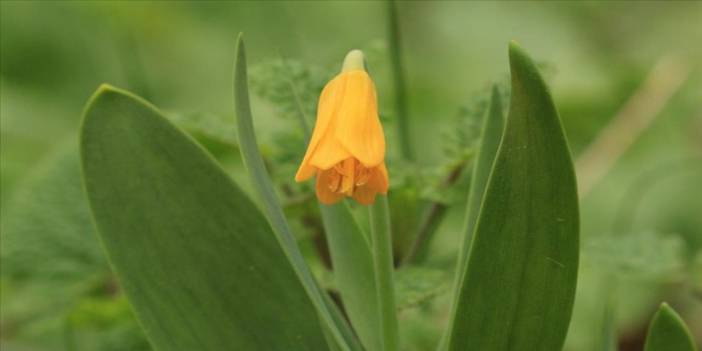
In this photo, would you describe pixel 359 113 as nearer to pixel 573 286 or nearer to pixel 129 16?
pixel 573 286

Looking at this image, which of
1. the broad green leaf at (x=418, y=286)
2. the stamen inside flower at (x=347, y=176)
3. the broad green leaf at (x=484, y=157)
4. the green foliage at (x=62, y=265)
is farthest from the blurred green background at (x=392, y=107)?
the stamen inside flower at (x=347, y=176)

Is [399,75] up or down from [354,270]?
up

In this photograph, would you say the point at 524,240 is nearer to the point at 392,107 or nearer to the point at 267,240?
the point at 267,240

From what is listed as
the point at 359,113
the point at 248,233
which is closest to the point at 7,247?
the point at 248,233

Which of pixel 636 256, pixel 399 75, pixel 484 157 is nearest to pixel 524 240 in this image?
pixel 484 157

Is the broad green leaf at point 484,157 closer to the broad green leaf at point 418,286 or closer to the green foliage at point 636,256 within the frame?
the broad green leaf at point 418,286

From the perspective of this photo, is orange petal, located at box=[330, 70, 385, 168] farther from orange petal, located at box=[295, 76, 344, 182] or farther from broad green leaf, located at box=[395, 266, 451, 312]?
broad green leaf, located at box=[395, 266, 451, 312]

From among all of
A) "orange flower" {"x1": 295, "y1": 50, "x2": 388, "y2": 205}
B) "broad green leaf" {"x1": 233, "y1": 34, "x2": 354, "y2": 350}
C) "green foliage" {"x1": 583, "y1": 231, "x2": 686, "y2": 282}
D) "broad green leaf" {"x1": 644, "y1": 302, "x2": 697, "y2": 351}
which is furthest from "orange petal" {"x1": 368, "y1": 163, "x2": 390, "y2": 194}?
"green foliage" {"x1": 583, "y1": 231, "x2": 686, "y2": 282}
